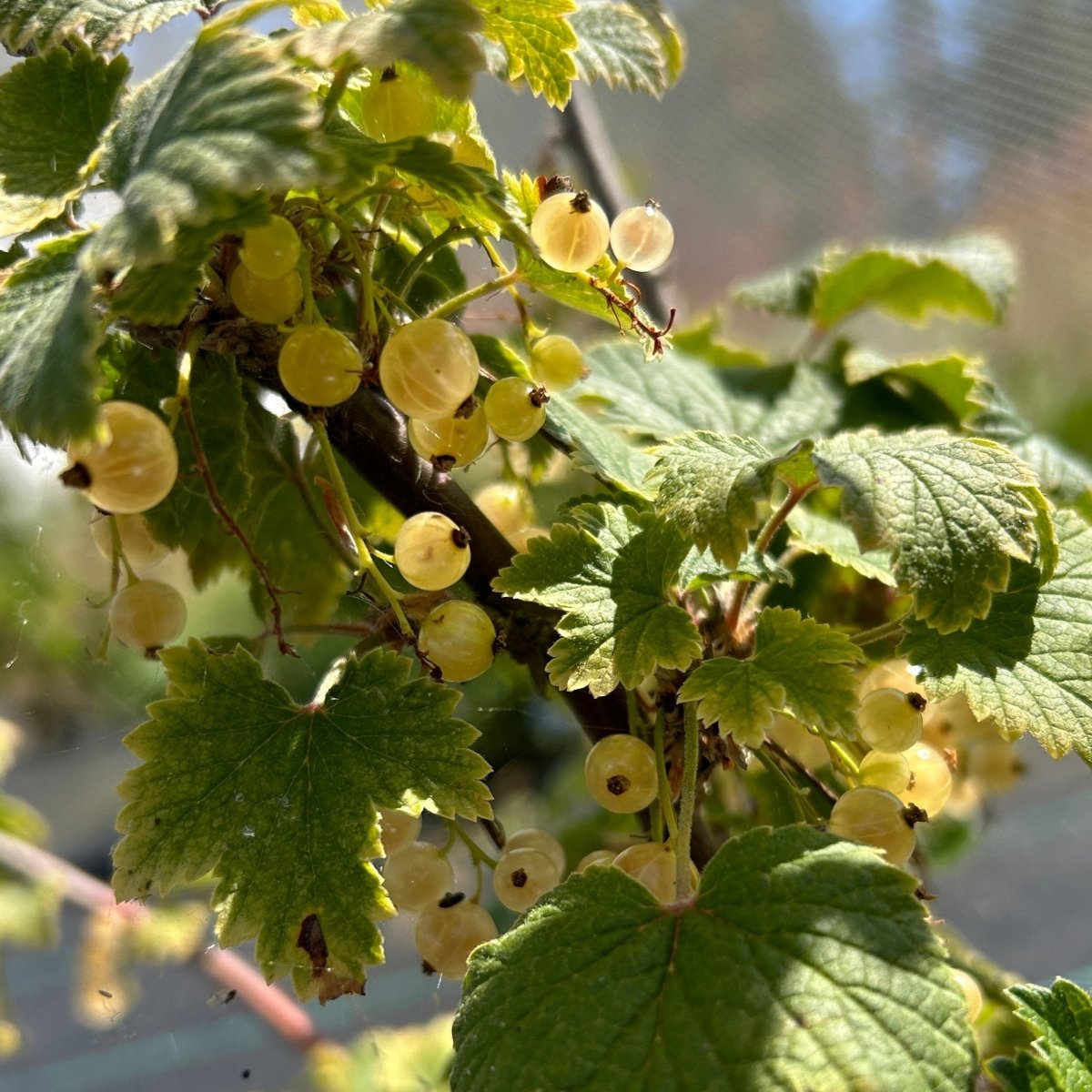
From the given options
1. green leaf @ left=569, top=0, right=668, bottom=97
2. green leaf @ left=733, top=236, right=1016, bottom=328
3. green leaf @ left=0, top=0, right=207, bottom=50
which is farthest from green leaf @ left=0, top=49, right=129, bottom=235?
green leaf @ left=733, top=236, right=1016, bottom=328

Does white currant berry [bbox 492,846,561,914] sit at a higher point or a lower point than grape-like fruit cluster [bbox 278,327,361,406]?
lower

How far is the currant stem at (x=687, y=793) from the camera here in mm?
383

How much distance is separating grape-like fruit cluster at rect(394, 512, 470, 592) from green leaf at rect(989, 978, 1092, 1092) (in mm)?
269

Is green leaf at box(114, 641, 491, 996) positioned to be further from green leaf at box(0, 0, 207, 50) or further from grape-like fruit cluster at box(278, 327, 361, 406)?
green leaf at box(0, 0, 207, 50)

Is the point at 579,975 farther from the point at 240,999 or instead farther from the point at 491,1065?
the point at 240,999

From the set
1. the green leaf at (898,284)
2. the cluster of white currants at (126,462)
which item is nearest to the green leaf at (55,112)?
the cluster of white currants at (126,462)

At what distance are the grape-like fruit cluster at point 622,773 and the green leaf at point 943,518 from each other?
0.39ft

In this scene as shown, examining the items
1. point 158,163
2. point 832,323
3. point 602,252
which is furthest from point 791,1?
point 158,163

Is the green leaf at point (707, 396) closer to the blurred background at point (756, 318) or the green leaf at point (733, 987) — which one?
the blurred background at point (756, 318)

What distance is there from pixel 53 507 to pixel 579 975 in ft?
1.00

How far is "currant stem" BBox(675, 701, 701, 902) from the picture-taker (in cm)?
38

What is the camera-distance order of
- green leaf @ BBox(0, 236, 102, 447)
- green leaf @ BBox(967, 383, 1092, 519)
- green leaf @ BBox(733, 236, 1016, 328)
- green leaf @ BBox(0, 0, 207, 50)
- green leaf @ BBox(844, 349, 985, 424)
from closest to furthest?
green leaf @ BBox(0, 236, 102, 447) < green leaf @ BBox(0, 0, 207, 50) < green leaf @ BBox(967, 383, 1092, 519) < green leaf @ BBox(844, 349, 985, 424) < green leaf @ BBox(733, 236, 1016, 328)

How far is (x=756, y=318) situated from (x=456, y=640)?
1.56 metres

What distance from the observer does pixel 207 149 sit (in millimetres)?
309
